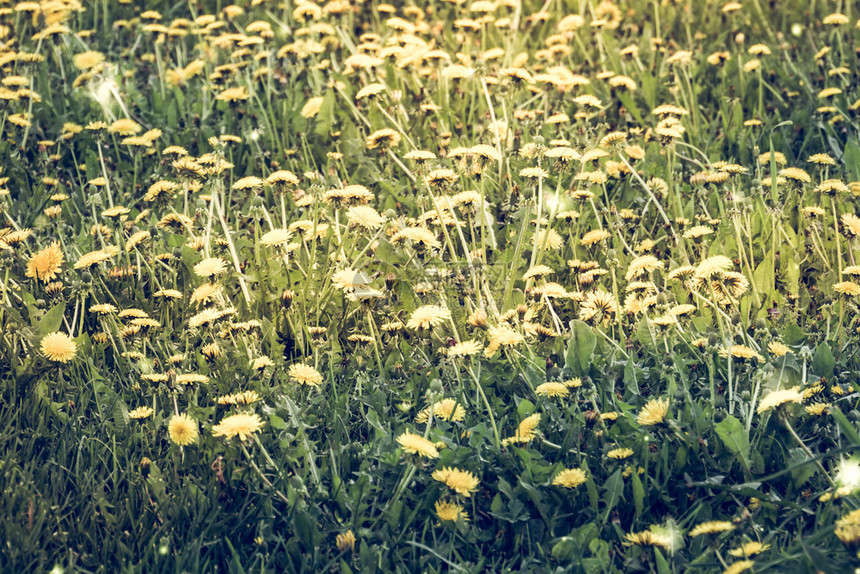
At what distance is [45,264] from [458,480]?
151 centimetres

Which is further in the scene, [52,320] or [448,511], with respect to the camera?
[52,320]

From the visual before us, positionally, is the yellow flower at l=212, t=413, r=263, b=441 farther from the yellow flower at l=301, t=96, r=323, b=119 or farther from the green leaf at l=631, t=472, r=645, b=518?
the yellow flower at l=301, t=96, r=323, b=119

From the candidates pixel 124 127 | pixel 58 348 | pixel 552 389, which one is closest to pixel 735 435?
pixel 552 389

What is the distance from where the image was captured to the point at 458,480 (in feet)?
5.73

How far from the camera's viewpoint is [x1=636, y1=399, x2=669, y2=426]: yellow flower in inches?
70.6

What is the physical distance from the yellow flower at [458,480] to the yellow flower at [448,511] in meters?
0.03

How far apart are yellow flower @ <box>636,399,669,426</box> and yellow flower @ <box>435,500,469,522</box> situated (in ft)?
1.39

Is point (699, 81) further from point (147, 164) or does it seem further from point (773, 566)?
point (773, 566)

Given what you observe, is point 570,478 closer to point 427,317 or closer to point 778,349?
point 427,317

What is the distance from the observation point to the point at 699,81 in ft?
12.9

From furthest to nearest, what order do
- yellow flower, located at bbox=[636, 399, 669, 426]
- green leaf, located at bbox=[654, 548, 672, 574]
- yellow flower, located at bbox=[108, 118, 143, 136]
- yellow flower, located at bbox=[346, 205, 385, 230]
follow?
1. yellow flower, located at bbox=[108, 118, 143, 136]
2. yellow flower, located at bbox=[346, 205, 385, 230]
3. yellow flower, located at bbox=[636, 399, 669, 426]
4. green leaf, located at bbox=[654, 548, 672, 574]

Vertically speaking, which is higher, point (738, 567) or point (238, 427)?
point (238, 427)

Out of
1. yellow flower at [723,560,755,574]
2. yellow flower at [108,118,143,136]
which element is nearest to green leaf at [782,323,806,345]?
yellow flower at [723,560,755,574]

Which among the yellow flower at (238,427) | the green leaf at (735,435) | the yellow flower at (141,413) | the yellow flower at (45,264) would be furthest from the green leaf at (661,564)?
the yellow flower at (45,264)
